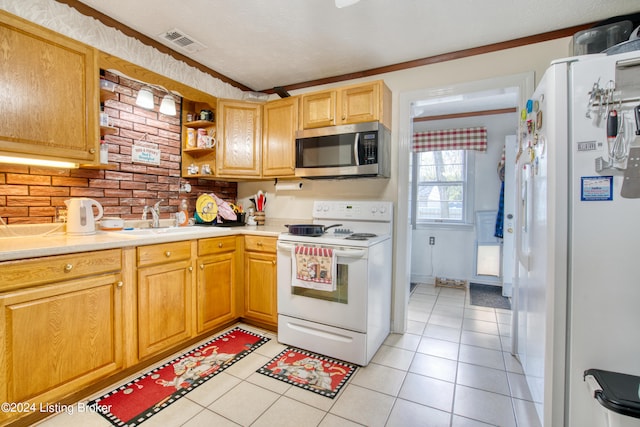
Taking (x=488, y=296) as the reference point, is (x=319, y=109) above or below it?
above

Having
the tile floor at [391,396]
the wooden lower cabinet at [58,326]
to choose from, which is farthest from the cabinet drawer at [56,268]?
the tile floor at [391,396]

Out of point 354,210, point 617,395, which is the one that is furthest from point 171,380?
point 617,395

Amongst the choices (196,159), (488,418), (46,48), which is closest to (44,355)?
(46,48)

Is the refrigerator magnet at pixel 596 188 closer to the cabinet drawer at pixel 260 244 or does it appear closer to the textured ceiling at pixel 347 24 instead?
the textured ceiling at pixel 347 24

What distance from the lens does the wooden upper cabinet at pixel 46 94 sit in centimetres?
159

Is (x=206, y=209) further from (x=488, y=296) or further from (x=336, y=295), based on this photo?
(x=488, y=296)

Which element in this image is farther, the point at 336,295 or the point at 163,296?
the point at 336,295

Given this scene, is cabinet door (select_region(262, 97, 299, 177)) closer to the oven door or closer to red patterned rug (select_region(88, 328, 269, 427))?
the oven door

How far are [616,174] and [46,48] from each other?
115 inches

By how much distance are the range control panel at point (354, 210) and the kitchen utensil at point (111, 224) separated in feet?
5.38

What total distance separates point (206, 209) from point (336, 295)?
1.58 m

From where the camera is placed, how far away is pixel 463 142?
409 cm

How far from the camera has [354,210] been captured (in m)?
2.75

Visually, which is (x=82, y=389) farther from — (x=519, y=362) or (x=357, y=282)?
(x=519, y=362)
